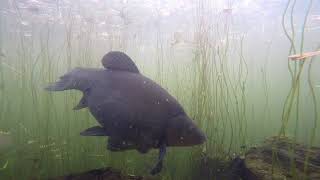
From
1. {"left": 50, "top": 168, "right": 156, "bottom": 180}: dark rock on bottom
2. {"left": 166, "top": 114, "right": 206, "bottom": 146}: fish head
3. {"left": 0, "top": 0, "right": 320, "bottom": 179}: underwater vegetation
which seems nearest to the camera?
{"left": 166, "top": 114, "right": 206, "bottom": 146}: fish head

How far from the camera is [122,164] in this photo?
6043 mm

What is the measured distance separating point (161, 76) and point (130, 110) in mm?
4300

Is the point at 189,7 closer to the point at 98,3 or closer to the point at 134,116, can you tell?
the point at 98,3

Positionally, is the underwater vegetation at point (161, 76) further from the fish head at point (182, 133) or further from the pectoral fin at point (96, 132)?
the fish head at point (182, 133)

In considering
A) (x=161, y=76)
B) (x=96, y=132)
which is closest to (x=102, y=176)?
(x=96, y=132)

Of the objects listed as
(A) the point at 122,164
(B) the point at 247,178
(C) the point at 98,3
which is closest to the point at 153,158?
(A) the point at 122,164

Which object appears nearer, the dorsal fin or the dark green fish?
the dark green fish

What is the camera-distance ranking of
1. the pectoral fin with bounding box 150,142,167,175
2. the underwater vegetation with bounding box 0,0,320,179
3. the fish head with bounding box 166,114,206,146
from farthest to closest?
1. the underwater vegetation with bounding box 0,0,320,179
2. the fish head with bounding box 166,114,206,146
3. the pectoral fin with bounding box 150,142,167,175

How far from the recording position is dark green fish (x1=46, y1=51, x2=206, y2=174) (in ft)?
12.1

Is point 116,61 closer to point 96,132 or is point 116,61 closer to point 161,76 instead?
point 96,132

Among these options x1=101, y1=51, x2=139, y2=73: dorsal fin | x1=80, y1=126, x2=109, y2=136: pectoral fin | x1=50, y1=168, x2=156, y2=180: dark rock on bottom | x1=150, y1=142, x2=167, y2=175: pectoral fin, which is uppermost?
x1=101, y1=51, x2=139, y2=73: dorsal fin

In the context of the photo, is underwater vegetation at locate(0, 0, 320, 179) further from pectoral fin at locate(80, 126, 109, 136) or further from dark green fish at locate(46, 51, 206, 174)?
pectoral fin at locate(80, 126, 109, 136)

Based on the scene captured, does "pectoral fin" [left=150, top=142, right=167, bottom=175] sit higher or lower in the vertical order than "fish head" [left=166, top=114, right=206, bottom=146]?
lower

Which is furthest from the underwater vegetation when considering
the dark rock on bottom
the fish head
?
the fish head
